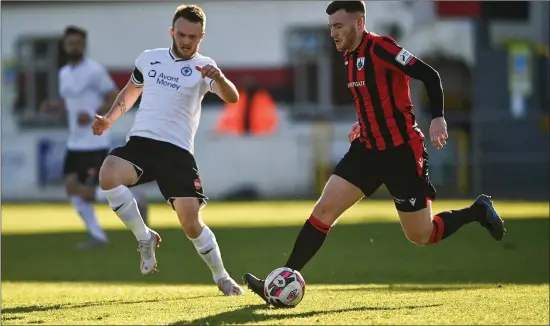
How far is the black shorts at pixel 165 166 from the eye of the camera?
27.2ft

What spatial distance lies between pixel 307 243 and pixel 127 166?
159 cm

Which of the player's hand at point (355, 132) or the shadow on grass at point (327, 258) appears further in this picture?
the shadow on grass at point (327, 258)

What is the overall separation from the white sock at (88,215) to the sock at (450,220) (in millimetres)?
7021

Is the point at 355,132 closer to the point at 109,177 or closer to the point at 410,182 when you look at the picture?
the point at 410,182

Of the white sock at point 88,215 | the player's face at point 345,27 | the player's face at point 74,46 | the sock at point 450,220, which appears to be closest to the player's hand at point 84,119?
the player's face at point 74,46

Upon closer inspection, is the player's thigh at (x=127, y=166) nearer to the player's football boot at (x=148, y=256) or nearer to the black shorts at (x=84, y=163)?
the player's football boot at (x=148, y=256)

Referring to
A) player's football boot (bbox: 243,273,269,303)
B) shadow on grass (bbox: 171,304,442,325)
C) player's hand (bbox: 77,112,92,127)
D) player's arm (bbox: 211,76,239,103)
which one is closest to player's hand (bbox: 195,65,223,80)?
player's arm (bbox: 211,76,239,103)

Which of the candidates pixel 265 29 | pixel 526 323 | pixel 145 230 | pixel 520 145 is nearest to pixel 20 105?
pixel 265 29

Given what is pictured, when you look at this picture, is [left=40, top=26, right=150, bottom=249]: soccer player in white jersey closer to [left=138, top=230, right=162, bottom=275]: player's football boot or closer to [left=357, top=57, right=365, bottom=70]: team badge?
[left=138, top=230, right=162, bottom=275]: player's football boot

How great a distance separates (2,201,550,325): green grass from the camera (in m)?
6.95

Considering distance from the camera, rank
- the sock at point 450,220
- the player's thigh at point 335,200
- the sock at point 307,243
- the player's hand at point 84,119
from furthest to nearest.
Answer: the player's hand at point 84,119
the sock at point 450,220
the player's thigh at point 335,200
the sock at point 307,243

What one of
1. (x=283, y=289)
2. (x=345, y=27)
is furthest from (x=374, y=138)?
(x=283, y=289)

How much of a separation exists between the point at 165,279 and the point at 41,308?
314cm

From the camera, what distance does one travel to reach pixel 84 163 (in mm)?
14508
